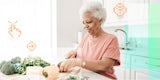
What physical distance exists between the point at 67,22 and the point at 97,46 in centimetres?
169

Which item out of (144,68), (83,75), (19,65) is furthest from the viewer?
(144,68)

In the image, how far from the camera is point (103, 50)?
4.65 feet

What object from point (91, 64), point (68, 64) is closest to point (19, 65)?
point (68, 64)

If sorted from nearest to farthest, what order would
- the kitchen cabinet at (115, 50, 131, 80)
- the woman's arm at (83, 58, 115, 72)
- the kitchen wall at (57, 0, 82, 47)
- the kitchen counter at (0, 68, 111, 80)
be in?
1. the kitchen counter at (0, 68, 111, 80)
2. the woman's arm at (83, 58, 115, 72)
3. the kitchen cabinet at (115, 50, 131, 80)
4. the kitchen wall at (57, 0, 82, 47)

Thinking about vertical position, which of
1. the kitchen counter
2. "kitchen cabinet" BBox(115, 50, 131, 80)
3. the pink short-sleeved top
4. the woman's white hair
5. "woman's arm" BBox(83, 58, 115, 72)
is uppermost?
the woman's white hair

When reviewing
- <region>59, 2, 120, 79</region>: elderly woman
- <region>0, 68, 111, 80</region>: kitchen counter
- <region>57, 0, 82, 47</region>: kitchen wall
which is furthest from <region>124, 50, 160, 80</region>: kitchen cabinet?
<region>57, 0, 82, 47</region>: kitchen wall

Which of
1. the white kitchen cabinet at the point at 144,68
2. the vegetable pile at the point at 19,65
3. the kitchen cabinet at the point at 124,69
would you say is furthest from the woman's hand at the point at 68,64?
the kitchen cabinet at the point at 124,69

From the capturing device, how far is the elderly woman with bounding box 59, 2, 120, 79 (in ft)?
4.34

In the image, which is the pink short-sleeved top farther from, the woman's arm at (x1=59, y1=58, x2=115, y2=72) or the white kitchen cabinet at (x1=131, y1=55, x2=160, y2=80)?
the white kitchen cabinet at (x1=131, y1=55, x2=160, y2=80)

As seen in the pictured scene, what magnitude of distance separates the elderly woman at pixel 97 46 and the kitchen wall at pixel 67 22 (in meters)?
1.48

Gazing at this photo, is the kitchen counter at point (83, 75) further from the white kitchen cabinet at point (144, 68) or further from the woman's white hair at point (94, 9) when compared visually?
the white kitchen cabinet at point (144, 68)

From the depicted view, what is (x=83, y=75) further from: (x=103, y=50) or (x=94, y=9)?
(x=94, y=9)

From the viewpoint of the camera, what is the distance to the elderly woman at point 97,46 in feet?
4.34

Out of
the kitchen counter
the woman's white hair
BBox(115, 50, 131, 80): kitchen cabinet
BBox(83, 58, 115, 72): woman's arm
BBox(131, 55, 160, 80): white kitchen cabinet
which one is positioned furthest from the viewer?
BBox(115, 50, 131, 80): kitchen cabinet
